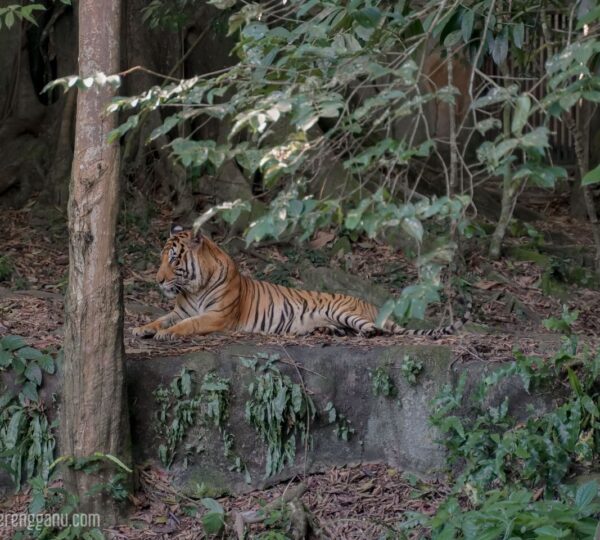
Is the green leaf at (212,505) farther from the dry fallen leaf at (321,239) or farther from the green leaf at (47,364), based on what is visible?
the dry fallen leaf at (321,239)

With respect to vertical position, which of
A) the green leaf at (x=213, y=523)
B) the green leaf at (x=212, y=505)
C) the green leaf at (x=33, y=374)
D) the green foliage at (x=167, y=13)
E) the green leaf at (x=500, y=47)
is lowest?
the green leaf at (x=213, y=523)

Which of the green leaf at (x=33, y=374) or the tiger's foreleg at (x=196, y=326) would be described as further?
the tiger's foreleg at (x=196, y=326)

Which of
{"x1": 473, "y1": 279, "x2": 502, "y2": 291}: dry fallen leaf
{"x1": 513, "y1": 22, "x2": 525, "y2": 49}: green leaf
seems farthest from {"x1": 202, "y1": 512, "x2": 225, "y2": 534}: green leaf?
{"x1": 473, "y1": 279, "x2": 502, "y2": 291}: dry fallen leaf

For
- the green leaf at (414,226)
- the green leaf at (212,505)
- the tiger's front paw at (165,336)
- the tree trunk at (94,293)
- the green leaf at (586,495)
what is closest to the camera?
the green leaf at (414,226)

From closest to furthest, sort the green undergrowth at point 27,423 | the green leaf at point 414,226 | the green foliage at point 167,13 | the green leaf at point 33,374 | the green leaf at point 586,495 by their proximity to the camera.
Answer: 1. the green leaf at point 414,226
2. the green leaf at point 586,495
3. the green undergrowth at point 27,423
4. the green leaf at point 33,374
5. the green foliage at point 167,13

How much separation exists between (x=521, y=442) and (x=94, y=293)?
2720 mm

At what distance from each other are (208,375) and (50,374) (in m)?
1.05

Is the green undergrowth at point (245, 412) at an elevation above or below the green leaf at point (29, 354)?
below

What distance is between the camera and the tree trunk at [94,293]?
544cm

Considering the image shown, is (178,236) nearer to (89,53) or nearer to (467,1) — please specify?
(89,53)

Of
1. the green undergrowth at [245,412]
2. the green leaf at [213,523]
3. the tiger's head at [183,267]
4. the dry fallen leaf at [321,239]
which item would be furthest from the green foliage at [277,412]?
the dry fallen leaf at [321,239]

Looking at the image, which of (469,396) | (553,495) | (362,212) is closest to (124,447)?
(469,396)

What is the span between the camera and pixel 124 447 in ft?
19.8

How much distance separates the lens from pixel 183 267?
26.7ft
